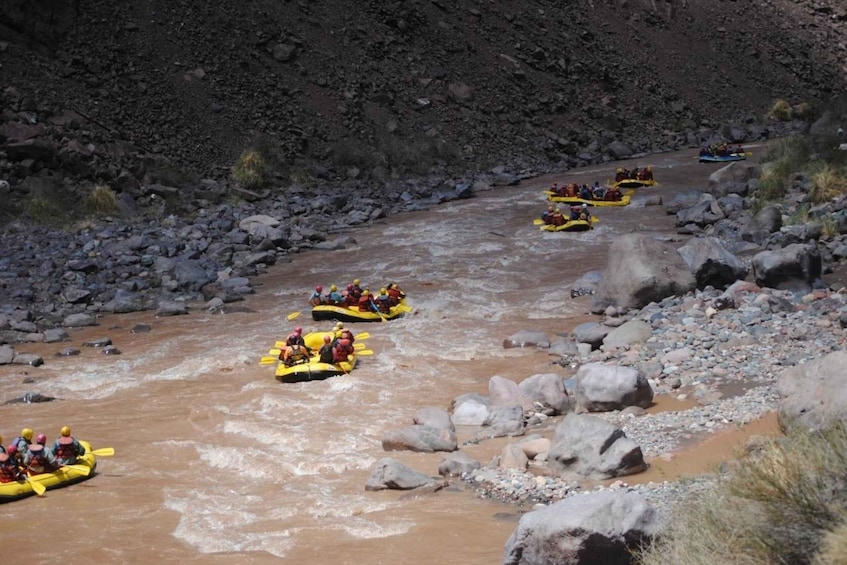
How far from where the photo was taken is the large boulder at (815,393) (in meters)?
5.83

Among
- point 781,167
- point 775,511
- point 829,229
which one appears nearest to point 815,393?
point 775,511

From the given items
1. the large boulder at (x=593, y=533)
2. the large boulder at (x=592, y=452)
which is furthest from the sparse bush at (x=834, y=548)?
the large boulder at (x=592, y=452)

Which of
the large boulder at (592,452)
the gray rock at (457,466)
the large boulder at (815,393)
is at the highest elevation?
the large boulder at (815,393)

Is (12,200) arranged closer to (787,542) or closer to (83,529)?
(83,529)

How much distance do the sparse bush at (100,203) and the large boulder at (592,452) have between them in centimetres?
1515

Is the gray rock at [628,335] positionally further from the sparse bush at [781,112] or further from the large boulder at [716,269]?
the sparse bush at [781,112]

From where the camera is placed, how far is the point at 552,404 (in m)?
8.62

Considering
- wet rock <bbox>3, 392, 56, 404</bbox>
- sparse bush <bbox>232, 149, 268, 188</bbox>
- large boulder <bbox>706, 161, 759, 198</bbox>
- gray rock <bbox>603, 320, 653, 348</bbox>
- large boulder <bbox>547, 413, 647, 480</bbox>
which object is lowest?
large boulder <bbox>706, 161, 759, 198</bbox>

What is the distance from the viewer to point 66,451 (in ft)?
26.1

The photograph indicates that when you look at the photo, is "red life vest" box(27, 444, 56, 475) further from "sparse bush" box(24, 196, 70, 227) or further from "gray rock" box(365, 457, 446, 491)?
"sparse bush" box(24, 196, 70, 227)

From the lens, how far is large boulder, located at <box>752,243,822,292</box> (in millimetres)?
11281

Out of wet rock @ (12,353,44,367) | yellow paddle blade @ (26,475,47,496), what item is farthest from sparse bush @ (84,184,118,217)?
yellow paddle blade @ (26,475,47,496)

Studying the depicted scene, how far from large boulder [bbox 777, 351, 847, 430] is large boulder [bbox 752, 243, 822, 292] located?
495 cm

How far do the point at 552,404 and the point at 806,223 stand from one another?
823 centimetres
